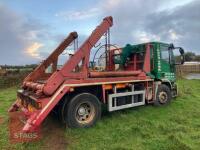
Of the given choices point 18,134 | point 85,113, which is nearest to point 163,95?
point 85,113

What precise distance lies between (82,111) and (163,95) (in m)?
3.72

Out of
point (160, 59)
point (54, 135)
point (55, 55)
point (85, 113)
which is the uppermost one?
point (55, 55)

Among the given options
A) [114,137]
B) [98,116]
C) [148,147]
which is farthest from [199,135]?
[98,116]

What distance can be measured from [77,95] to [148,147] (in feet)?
7.16

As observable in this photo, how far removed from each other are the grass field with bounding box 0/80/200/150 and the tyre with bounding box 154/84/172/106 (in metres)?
0.76

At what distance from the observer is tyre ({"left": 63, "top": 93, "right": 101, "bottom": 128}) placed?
5859 millimetres

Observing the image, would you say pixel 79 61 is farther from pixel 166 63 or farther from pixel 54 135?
pixel 166 63

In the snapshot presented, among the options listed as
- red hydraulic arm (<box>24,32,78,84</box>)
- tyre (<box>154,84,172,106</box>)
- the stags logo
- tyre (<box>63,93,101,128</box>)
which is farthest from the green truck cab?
the stags logo

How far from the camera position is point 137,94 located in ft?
24.8

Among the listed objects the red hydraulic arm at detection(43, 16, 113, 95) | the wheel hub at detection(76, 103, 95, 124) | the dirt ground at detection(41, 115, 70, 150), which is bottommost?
the dirt ground at detection(41, 115, 70, 150)

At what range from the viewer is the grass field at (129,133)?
16.1 ft

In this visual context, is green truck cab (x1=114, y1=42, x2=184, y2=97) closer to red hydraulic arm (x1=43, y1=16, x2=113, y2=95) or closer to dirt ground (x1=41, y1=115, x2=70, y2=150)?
red hydraulic arm (x1=43, y1=16, x2=113, y2=95)

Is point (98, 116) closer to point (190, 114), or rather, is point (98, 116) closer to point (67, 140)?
point (67, 140)

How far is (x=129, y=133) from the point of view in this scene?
5.62 metres
